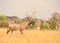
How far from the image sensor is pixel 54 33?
7.70 ft

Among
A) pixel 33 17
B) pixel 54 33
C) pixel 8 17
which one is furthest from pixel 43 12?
pixel 8 17

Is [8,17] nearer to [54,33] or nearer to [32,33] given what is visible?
[32,33]

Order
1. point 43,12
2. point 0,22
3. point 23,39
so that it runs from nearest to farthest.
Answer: point 23,39, point 0,22, point 43,12

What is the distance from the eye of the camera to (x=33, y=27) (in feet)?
7.68

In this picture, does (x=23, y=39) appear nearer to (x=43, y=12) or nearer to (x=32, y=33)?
(x=32, y=33)

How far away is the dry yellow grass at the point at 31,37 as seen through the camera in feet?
6.84

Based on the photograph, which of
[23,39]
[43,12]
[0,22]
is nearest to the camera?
[23,39]

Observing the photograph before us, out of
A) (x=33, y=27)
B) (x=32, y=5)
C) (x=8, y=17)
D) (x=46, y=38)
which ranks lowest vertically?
(x=46, y=38)

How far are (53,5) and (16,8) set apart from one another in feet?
1.95

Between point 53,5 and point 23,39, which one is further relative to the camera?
point 53,5

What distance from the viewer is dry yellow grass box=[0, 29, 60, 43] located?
82.1 inches

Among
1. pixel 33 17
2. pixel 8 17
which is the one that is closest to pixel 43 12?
Result: pixel 33 17

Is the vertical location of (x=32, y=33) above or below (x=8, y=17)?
below

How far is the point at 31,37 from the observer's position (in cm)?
220
